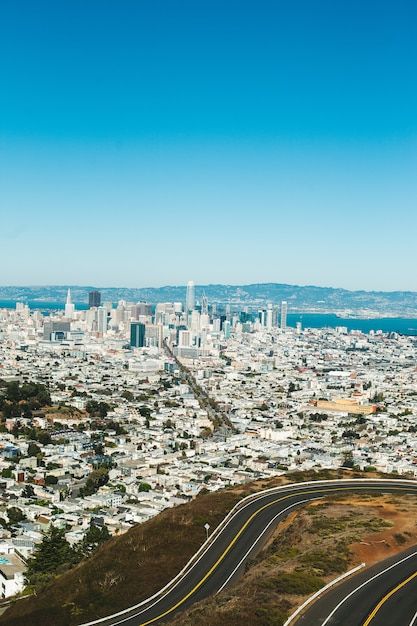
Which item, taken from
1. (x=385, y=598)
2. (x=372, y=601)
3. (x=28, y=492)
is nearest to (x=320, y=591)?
(x=372, y=601)

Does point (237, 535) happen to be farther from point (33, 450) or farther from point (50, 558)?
point (33, 450)

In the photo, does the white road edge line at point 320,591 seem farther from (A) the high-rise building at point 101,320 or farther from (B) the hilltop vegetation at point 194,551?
(A) the high-rise building at point 101,320

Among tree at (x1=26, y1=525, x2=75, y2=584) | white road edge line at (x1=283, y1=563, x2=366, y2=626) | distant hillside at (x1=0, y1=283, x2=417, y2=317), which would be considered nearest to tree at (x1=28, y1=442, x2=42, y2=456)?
tree at (x1=26, y1=525, x2=75, y2=584)

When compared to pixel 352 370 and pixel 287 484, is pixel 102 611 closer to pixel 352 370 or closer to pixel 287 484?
pixel 287 484

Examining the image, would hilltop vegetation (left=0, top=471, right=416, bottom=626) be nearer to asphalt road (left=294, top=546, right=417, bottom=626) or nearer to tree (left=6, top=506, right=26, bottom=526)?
asphalt road (left=294, top=546, right=417, bottom=626)

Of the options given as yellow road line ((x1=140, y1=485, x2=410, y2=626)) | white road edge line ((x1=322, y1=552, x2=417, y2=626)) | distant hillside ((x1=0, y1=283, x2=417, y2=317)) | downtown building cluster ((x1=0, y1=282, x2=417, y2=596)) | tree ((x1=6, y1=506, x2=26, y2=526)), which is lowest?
downtown building cluster ((x1=0, y1=282, x2=417, y2=596))

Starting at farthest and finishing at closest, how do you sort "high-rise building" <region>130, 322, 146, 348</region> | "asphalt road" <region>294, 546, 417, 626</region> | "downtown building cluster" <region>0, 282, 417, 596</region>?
"high-rise building" <region>130, 322, 146, 348</region>
"downtown building cluster" <region>0, 282, 417, 596</region>
"asphalt road" <region>294, 546, 417, 626</region>
